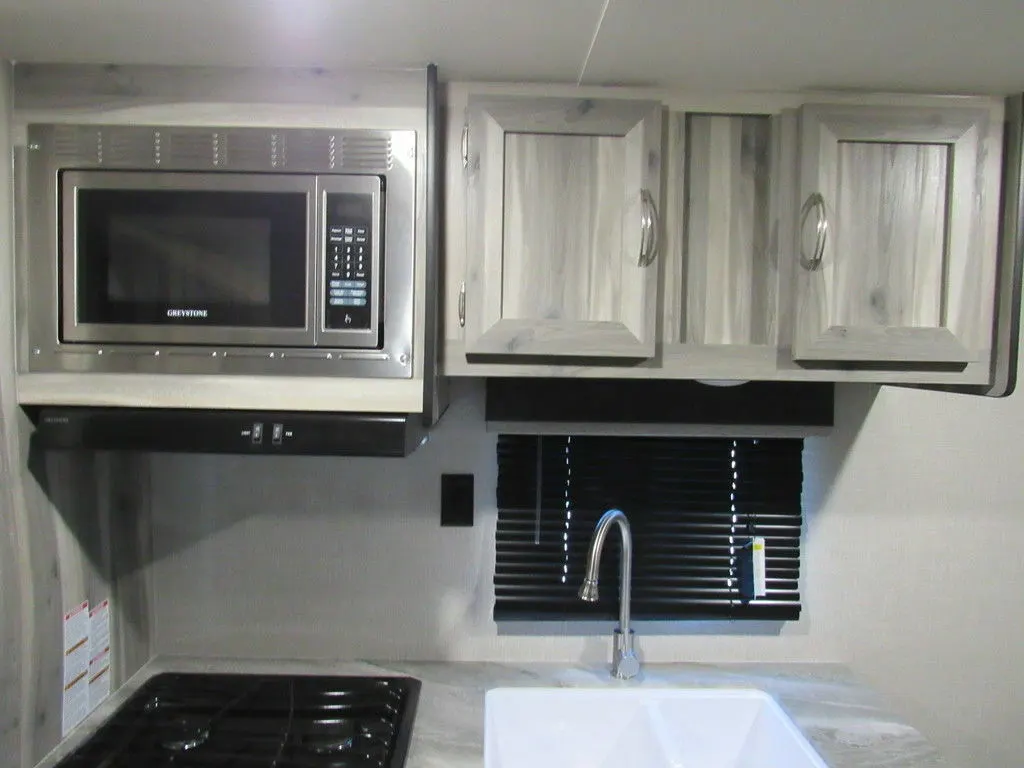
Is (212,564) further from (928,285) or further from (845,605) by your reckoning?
(928,285)

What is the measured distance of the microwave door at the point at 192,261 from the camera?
4.09ft

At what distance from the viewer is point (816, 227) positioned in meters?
1.30

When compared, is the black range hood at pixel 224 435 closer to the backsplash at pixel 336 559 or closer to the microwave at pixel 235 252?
the microwave at pixel 235 252

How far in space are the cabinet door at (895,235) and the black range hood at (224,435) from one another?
2.59 feet

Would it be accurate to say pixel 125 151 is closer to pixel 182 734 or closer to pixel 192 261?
pixel 192 261

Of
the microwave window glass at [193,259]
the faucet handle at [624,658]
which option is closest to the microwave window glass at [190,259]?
the microwave window glass at [193,259]

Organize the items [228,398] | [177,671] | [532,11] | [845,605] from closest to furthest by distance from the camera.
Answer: [532,11], [228,398], [177,671], [845,605]

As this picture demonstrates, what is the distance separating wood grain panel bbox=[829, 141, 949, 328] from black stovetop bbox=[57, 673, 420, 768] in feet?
3.84

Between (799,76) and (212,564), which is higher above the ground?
(799,76)

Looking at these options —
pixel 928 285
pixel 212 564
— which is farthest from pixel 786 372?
pixel 212 564

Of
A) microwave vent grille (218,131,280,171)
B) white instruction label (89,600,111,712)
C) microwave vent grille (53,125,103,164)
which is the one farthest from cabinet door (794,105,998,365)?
white instruction label (89,600,111,712)

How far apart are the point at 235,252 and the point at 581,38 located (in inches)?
26.9

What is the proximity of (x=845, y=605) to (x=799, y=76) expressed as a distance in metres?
1.22

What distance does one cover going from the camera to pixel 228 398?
4.11 feet
